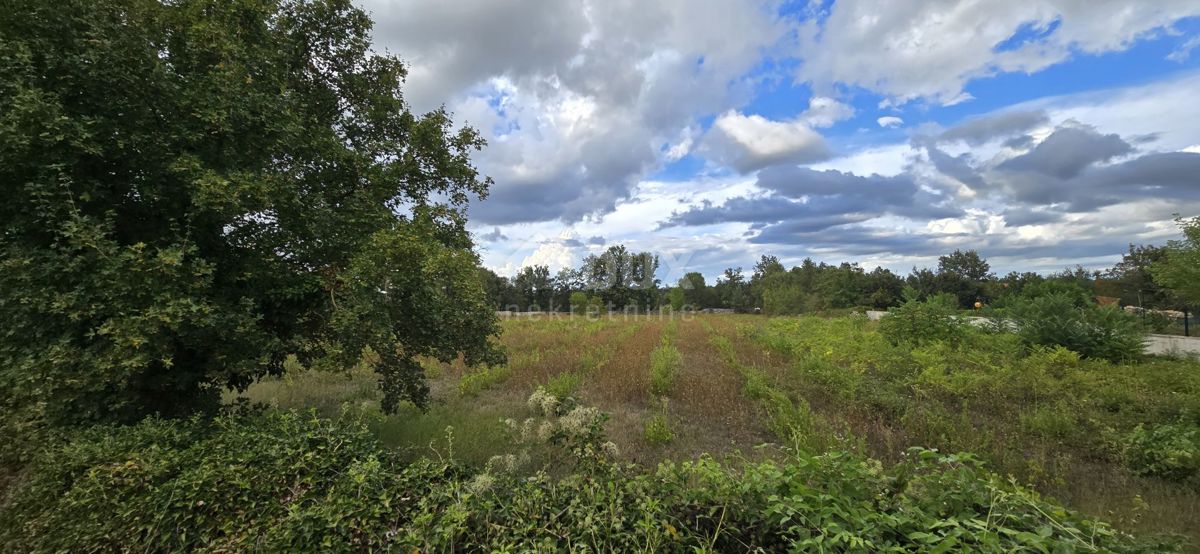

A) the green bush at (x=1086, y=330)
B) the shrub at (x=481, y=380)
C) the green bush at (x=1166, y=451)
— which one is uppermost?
the green bush at (x=1086, y=330)

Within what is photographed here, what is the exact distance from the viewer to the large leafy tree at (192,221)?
403cm

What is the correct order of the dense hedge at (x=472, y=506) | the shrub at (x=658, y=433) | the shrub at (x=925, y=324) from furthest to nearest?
1. the shrub at (x=925, y=324)
2. the shrub at (x=658, y=433)
3. the dense hedge at (x=472, y=506)

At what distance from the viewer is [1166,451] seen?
208 inches

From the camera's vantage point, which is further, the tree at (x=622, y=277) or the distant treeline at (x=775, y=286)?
the tree at (x=622, y=277)

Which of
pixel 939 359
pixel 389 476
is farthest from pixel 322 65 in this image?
pixel 939 359

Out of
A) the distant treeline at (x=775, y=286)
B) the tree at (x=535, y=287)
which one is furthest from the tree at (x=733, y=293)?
the tree at (x=535, y=287)

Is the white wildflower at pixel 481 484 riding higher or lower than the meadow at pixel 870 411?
higher

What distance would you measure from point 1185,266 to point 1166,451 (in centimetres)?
846

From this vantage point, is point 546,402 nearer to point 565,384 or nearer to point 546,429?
point 546,429

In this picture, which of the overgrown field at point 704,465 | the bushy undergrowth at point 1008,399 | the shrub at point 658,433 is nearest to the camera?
the overgrown field at point 704,465

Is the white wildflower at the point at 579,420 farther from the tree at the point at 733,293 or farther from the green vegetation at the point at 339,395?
the tree at the point at 733,293

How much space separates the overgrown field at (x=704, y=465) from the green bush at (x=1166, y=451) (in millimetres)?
25

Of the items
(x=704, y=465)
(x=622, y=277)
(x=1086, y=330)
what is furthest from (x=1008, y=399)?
(x=622, y=277)

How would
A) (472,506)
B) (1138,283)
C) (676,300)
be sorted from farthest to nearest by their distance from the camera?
(676,300)
(1138,283)
(472,506)
